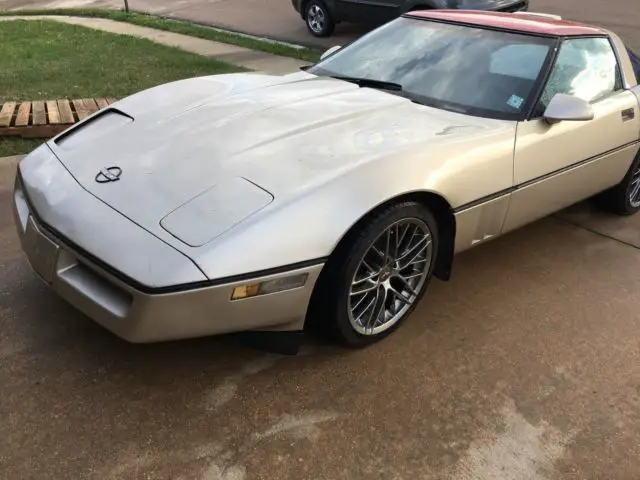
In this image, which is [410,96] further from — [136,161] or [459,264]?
[136,161]

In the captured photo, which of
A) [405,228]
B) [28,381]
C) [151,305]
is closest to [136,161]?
[151,305]

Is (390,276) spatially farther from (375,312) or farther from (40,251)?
(40,251)

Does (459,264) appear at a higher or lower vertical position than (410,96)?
lower

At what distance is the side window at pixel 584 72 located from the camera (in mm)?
3400

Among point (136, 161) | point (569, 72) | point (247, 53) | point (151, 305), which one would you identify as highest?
point (569, 72)

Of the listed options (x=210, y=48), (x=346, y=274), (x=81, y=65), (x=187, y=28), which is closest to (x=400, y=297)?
(x=346, y=274)

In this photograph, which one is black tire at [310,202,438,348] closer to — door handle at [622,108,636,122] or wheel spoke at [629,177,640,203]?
door handle at [622,108,636,122]

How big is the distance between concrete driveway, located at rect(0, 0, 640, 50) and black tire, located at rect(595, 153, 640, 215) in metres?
6.12

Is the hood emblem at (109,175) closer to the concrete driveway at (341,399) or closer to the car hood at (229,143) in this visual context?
the car hood at (229,143)

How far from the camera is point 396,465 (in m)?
2.22

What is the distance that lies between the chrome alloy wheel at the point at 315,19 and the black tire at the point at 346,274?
8.60 m

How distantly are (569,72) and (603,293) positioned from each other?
1254 millimetres

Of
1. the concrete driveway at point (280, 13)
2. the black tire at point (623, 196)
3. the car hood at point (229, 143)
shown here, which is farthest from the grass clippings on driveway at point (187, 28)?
the car hood at point (229, 143)

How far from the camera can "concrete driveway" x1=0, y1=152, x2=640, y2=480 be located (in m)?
2.21
